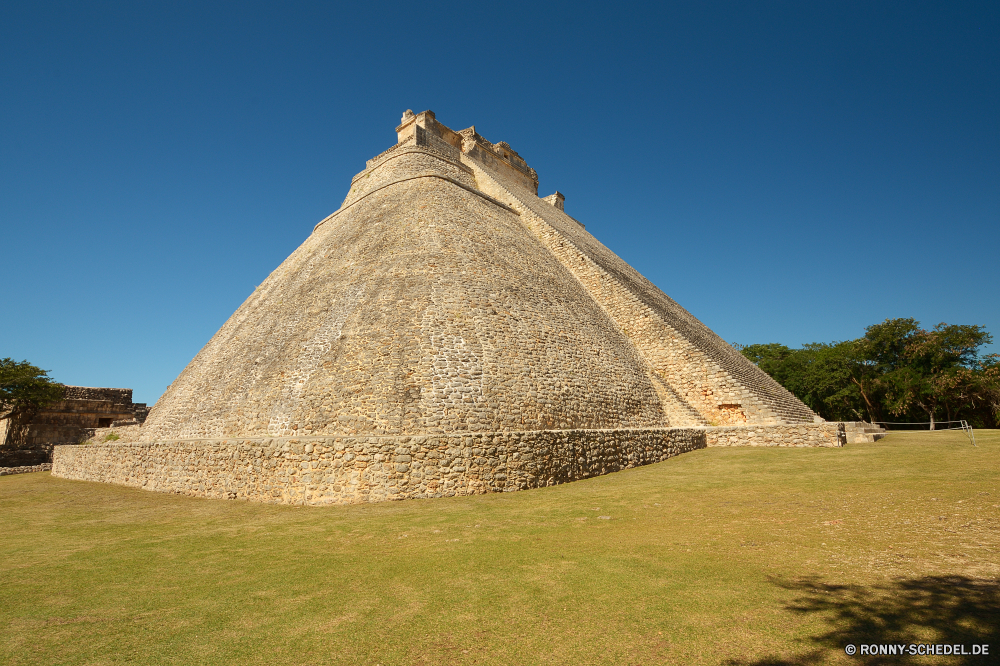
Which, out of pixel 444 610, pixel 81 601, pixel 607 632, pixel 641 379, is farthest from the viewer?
pixel 641 379

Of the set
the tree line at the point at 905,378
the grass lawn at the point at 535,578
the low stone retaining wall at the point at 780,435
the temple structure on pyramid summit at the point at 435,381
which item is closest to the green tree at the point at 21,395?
the temple structure on pyramid summit at the point at 435,381

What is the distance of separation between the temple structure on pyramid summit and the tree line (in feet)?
51.5

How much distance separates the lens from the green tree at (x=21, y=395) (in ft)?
78.2

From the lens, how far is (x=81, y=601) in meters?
4.35

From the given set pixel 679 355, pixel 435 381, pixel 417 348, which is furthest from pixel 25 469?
pixel 679 355

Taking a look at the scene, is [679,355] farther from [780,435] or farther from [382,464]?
[382,464]

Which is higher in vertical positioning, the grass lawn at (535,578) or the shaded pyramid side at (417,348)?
the shaded pyramid side at (417,348)

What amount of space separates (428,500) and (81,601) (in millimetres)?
4633

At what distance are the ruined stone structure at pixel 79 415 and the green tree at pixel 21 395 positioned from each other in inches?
14.8

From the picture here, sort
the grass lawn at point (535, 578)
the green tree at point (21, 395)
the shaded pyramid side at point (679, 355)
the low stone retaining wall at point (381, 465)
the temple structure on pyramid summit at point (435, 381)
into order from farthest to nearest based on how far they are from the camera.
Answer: the green tree at point (21, 395), the shaded pyramid side at point (679, 355), the temple structure on pyramid summit at point (435, 381), the low stone retaining wall at point (381, 465), the grass lawn at point (535, 578)

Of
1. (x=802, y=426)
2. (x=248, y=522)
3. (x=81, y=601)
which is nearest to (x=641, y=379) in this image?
(x=802, y=426)

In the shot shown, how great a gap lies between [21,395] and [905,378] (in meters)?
46.1

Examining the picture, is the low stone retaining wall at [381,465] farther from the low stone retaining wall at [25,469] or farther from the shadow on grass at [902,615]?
the low stone retaining wall at [25,469]

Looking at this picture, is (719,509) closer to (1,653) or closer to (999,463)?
(999,463)
